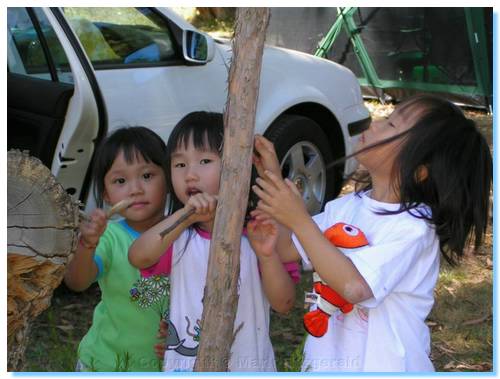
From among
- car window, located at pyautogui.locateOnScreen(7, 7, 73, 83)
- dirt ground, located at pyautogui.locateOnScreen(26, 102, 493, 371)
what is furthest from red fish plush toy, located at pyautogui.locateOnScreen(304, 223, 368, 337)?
car window, located at pyautogui.locateOnScreen(7, 7, 73, 83)

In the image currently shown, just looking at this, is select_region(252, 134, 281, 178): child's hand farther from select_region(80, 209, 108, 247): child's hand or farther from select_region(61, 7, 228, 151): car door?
select_region(61, 7, 228, 151): car door

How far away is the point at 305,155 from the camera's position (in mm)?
5008

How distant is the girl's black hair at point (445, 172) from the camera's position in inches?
83.6

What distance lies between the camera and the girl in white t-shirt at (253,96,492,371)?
6.68ft

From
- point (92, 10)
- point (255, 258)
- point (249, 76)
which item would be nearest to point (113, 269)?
point (255, 258)

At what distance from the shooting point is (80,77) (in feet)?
12.0

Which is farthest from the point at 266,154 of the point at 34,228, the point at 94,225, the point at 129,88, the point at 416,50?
the point at 416,50

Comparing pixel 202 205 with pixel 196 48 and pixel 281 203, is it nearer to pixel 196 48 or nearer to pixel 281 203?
pixel 281 203

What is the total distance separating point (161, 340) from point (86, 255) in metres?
0.39

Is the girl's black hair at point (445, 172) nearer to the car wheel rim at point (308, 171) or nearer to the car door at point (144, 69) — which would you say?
the car door at point (144, 69)

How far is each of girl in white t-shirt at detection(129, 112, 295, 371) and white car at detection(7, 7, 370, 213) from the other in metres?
1.36

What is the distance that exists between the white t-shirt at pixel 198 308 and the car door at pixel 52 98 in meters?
1.42

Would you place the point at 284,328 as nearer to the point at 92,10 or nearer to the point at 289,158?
the point at 289,158
